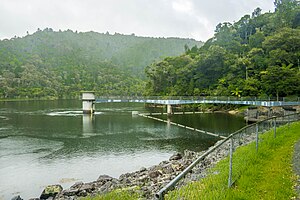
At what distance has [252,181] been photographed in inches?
289

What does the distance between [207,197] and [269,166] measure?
4.18m

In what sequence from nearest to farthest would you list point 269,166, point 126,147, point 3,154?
point 269,166
point 3,154
point 126,147

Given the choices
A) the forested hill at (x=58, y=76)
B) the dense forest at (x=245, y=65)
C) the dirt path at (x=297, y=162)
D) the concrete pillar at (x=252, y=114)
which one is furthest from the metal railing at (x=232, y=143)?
the forested hill at (x=58, y=76)

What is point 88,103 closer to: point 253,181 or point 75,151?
point 75,151

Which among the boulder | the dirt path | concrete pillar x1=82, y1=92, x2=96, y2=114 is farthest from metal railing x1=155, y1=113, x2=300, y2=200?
concrete pillar x1=82, y1=92, x2=96, y2=114

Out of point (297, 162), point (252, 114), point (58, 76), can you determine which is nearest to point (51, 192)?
point (297, 162)

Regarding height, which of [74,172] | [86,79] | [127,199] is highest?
[86,79]

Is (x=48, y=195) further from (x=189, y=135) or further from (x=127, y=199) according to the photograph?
(x=189, y=135)

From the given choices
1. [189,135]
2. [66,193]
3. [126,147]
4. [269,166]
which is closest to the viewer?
[269,166]

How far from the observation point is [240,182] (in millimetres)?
7285

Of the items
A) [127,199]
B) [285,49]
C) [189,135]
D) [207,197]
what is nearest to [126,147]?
[189,135]

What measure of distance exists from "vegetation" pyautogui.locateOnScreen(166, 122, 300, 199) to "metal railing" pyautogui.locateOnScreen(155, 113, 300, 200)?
0.24m

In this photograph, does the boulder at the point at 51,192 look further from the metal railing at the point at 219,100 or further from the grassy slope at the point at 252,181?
the metal railing at the point at 219,100

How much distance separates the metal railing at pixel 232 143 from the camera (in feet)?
13.6
